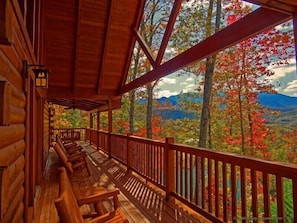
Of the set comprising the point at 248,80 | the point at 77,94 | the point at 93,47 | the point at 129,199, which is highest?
the point at 93,47

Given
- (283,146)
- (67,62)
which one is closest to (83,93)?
(67,62)

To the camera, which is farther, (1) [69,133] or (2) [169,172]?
(1) [69,133]

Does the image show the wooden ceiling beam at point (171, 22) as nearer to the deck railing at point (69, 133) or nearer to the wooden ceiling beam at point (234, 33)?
the wooden ceiling beam at point (234, 33)

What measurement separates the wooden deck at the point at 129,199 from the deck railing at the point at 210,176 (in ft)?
0.62

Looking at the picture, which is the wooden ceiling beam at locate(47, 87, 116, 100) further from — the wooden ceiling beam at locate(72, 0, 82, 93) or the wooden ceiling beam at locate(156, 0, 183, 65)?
the wooden ceiling beam at locate(156, 0, 183, 65)

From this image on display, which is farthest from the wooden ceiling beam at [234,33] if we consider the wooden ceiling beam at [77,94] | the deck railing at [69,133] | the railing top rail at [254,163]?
the deck railing at [69,133]

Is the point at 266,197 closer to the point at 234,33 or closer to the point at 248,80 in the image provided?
the point at 234,33

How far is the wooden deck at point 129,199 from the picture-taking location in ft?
11.6

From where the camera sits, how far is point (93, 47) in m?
8.08

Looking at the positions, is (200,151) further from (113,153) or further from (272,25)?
(113,153)

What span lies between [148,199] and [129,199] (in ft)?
1.09

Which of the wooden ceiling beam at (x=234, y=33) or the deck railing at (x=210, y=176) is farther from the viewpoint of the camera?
the wooden ceiling beam at (x=234, y=33)

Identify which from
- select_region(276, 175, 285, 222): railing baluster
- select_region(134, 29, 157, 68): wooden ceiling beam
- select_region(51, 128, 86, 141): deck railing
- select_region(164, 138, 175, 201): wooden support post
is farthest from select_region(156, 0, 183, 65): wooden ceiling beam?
select_region(51, 128, 86, 141): deck railing

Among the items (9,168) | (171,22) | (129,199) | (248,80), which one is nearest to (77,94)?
(171,22)
